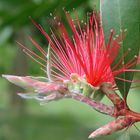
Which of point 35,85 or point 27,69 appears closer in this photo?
point 35,85

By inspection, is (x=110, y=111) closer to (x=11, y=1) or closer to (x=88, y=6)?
(x=88, y=6)

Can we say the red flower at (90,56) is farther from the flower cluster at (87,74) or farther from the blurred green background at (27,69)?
the blurred green background at (27,69)

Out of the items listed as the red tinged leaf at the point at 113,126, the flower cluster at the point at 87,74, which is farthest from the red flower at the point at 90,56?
the red tinged leaf at the point at 113,126

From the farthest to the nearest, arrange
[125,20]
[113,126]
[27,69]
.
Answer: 1. [27,69]
2. [125,20]
3. [113,126]

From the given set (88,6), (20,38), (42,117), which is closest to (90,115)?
(42,117)

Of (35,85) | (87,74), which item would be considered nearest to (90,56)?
(87,74)

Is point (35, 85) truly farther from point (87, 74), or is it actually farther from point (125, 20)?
point (125, 20)
